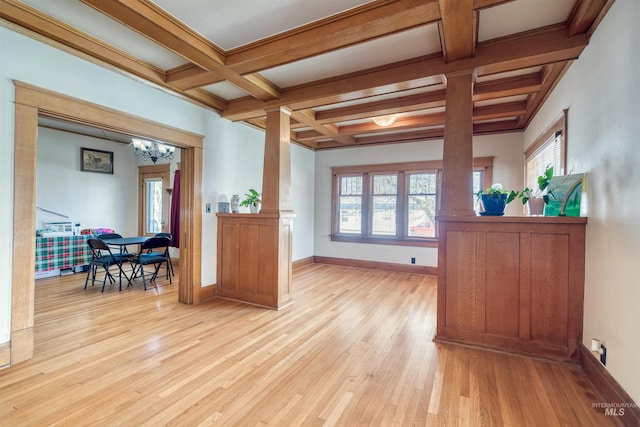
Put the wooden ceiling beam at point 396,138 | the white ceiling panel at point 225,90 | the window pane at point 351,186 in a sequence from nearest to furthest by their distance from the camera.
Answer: the white ceiling panel at point 225,90 < the wooden ceiling beam at point 396,138 < the window pane at point 351,186

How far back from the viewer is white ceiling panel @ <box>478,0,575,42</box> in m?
2.15

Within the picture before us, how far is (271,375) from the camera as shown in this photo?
2195 millimetres

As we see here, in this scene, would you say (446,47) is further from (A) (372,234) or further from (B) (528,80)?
(A) (372,234)

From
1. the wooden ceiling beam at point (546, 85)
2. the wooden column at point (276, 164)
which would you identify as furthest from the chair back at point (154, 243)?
the wooden ceiling beam at point (546, 85)

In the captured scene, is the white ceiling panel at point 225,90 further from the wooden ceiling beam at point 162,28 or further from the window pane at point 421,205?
the window pane at point 421,205

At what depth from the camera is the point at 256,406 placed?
6.05 feet

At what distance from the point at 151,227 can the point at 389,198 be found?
5.70 metres

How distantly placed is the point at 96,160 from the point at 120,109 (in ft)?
14.1

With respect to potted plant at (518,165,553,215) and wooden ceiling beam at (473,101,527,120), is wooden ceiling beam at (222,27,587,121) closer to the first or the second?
potted plant at (518,165,553,215)

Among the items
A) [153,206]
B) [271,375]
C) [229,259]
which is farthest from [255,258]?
[153,206]

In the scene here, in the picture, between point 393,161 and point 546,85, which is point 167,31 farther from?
point 393,161

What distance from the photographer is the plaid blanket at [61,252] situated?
4970mm

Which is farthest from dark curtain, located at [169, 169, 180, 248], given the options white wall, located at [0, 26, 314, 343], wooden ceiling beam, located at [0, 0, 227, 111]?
wooden ceiling beam, located at [0, 0, 227, 111]

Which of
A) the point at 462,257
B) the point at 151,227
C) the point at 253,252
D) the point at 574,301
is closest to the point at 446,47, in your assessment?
the point at 462,257
